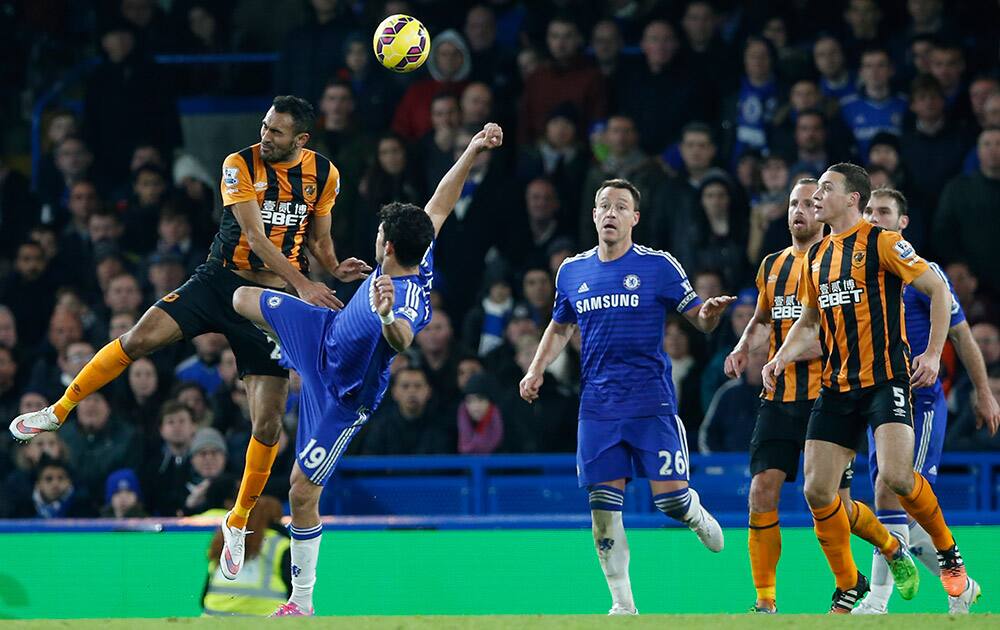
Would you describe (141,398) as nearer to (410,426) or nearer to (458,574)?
(410,426)

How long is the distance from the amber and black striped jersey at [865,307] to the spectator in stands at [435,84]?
6002 mm

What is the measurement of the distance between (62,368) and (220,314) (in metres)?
4.49

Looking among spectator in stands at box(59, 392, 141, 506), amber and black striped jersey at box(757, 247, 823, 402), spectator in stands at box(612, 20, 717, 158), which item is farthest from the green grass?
spectator in stands at box(612, 20, 717, 158)

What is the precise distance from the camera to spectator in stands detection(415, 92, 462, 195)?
43.4 ft

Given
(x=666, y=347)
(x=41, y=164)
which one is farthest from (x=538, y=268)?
(x=41, y=164)

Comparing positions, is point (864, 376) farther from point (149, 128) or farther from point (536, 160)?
point (149, 128)

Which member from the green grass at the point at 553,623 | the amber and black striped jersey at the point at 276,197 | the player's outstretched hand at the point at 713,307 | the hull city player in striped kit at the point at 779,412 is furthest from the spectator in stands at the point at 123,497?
the player's outstretched hand at the point at 713,307

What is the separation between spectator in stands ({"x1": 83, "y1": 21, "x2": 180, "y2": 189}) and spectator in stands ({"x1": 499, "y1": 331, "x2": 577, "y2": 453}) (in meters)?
5.00

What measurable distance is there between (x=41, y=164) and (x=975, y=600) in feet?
31.4

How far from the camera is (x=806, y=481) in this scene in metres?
8.28

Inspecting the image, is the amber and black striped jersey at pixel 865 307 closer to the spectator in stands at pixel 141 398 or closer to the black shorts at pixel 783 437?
the black shorts at pixel 783 437

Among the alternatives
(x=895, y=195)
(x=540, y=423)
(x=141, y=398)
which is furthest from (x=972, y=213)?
(x=141, y=398)

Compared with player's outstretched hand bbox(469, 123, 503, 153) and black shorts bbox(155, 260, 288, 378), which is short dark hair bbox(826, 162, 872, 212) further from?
black shorts bbox(155, 260, 288, 378)

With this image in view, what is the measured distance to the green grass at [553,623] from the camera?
677 cm
